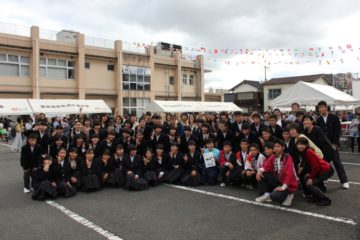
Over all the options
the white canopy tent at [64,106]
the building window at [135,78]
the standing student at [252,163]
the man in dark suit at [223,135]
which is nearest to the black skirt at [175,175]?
the man in dark suit at [223,135]

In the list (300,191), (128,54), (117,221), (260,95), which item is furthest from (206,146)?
(260,95)

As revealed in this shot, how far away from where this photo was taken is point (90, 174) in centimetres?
666

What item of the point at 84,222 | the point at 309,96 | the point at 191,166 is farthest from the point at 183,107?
the point at 84,222

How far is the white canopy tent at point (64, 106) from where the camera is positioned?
782 inches

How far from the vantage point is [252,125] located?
7.40 m

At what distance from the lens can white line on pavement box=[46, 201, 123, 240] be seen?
4082 millimetres

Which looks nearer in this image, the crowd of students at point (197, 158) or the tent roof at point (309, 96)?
the crowd of students at point (197, 158)

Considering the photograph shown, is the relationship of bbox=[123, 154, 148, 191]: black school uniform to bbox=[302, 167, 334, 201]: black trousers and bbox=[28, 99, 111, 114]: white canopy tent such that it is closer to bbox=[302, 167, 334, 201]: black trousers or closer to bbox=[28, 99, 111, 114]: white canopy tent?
bbox=[302, 167, 334, 201]: black trousers

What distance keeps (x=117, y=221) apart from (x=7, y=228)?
154cm

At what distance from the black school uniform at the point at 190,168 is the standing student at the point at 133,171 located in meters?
0.92

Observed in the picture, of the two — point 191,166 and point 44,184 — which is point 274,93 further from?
point 44,184

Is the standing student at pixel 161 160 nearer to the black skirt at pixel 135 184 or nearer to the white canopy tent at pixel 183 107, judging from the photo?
the black skirt at pixel 135 184

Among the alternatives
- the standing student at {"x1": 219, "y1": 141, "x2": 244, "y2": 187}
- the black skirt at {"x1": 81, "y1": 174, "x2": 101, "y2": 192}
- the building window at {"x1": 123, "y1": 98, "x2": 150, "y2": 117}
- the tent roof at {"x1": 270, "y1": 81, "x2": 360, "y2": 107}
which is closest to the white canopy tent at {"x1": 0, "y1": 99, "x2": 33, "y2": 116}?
the building window at {"x1": 123, "y1": 98, "x2": 150, "y2": 117}

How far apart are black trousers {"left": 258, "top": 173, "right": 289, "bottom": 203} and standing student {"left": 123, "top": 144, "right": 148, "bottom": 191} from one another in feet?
8.14
